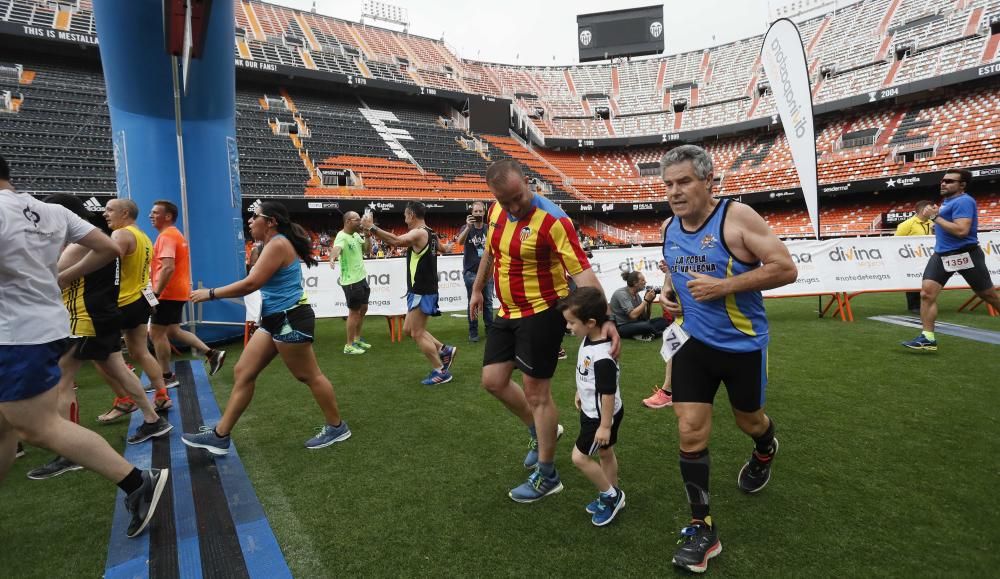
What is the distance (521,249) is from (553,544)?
4.89 ft

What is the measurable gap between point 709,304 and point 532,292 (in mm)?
946

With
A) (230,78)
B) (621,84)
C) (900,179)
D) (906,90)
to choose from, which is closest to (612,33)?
(621,84)

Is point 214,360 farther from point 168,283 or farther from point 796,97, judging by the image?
point 796,97

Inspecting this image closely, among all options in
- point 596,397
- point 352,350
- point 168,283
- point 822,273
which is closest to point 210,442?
point 168,283

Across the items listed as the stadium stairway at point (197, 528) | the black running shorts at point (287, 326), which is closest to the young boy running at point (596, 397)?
the stadium stairway at point (197, 528)

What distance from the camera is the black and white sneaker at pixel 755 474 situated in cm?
273

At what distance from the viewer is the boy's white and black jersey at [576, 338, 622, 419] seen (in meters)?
2.39

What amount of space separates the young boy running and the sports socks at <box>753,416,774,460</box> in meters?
0.77

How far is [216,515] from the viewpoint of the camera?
2.74m

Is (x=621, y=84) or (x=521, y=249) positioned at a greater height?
(x=621, y=84)

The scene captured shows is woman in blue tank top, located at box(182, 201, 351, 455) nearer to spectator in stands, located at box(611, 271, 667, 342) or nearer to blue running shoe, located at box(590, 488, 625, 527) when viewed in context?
blue running shoe, located at box(590, 488, 625, 527)

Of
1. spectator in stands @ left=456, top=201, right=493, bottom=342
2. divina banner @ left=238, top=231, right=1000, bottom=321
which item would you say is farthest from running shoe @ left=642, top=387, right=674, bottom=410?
divina banner @ left=238, top=231, right=1000, bottom=321

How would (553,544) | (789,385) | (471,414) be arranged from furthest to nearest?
(789,385)
(471,414)
(553,544)

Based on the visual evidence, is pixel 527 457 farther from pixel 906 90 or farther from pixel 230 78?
pixel 906 90
